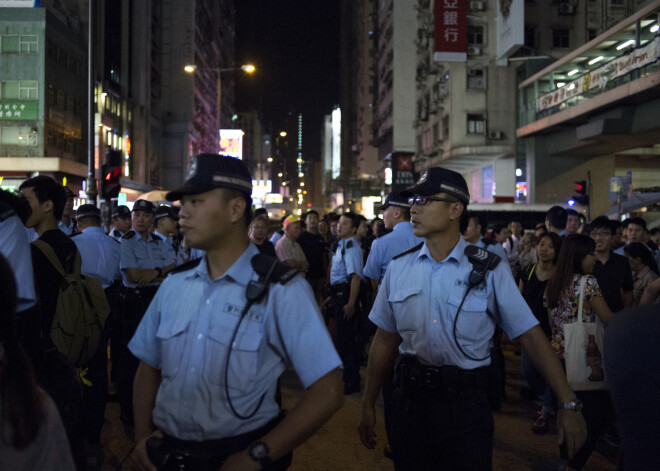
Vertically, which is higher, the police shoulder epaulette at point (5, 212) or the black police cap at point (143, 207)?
the black police cap at point (143, 207)

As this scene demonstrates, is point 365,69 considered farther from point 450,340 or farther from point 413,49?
point 450,340

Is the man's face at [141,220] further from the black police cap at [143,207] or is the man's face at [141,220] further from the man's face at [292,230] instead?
the man's face at [292,230]

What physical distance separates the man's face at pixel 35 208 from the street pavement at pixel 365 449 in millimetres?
2213

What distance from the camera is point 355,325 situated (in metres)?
9.32

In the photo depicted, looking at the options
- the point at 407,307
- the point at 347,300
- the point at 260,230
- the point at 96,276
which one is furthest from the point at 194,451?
the point at 260,230

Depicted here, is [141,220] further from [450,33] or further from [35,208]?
[450,33]

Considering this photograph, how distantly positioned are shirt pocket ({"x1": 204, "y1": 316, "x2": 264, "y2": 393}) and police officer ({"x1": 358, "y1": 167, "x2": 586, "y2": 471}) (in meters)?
1.33

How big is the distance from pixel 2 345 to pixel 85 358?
3.33 metres

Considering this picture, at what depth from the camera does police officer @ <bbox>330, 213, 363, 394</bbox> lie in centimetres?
880

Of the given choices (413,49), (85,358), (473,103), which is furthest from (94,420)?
(413,49)

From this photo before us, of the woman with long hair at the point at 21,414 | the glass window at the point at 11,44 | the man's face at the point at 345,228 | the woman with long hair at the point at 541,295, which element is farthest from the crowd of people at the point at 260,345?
the glass window at the point at 11,44

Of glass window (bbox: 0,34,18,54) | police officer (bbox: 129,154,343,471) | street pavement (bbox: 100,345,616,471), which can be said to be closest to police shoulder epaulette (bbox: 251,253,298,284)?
police officer (bbox: 129,154,343,471)

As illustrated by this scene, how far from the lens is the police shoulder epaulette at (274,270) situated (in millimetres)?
2562

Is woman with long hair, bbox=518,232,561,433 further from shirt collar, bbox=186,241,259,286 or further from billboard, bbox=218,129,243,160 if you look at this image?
billboard, bbox=218,129,243,160
